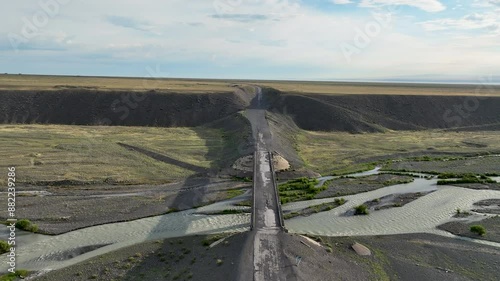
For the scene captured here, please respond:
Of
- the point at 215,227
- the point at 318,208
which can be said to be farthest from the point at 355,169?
the point at 215,227

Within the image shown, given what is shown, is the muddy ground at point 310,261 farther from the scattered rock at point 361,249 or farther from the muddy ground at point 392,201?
the muddy ground at point 392,201

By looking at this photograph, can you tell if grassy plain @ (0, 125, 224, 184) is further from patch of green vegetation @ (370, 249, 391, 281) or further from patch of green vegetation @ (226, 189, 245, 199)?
patch of green vegetation @ (370, 249, 391, 281)

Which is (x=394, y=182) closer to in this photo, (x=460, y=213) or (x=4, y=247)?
(x=460, y=213)

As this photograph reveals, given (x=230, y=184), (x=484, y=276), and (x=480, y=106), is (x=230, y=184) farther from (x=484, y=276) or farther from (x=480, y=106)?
(x=480, y=106)

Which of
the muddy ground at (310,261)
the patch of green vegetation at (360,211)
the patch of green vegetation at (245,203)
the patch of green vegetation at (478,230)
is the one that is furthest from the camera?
the patch of green vegetation at (245,203)

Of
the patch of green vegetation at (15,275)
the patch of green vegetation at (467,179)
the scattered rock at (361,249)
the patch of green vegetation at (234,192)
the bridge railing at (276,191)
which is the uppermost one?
the bridge railing at (276,191)

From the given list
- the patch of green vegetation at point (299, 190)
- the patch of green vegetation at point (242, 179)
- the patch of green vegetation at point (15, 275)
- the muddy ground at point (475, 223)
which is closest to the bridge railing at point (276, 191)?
the patch of green vegetation at point (299, 190)
